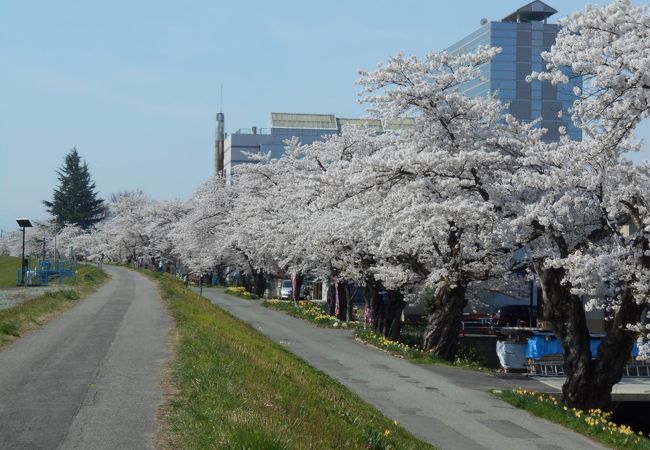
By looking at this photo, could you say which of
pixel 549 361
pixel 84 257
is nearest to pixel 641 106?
pixel 549 361

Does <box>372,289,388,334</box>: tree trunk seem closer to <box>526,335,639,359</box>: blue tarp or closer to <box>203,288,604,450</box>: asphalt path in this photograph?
<box>203,288,604,450</box>: asphalt path

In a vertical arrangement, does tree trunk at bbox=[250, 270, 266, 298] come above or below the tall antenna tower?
below

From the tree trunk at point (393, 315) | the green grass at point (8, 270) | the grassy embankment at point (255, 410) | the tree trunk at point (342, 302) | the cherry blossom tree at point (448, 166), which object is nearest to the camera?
the grassy embankment at point (255, 410)

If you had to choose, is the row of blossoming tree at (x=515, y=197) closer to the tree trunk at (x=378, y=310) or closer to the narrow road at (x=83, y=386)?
the tree trunk at (x=378, y=310)

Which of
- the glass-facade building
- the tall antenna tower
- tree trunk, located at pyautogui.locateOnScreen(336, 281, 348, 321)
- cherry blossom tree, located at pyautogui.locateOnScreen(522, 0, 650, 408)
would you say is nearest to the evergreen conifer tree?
the tall antenna tower

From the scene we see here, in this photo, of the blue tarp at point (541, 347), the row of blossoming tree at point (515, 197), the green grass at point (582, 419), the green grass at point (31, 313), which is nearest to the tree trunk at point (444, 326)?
the row of blossoming tree at point (515, 197)

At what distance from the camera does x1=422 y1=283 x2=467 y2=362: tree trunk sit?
81.1 feet

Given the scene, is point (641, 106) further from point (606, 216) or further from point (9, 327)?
point (9, 327)

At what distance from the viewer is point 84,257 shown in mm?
112500

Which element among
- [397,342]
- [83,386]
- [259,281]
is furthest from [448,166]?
[259,281]

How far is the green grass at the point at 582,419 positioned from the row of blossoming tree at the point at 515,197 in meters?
0.77

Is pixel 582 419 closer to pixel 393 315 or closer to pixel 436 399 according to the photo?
pixel 436 399

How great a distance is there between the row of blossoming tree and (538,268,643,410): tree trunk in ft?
0.10

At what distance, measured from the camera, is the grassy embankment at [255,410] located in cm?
828
